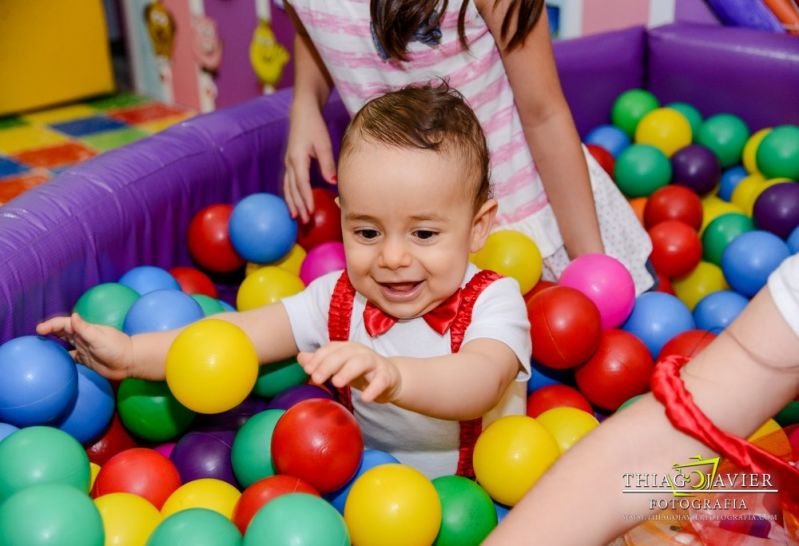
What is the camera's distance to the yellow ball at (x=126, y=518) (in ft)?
3.46

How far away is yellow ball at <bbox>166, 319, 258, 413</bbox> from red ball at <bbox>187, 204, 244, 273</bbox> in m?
0.60

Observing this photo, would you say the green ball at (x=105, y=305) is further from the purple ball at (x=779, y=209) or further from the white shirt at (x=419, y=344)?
the purple ball at (x=779, y=209)

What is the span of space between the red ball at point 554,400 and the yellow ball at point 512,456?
0.63ft

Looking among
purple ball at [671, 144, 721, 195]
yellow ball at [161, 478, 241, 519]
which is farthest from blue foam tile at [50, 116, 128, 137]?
yellow ball at [161, 478, 241, 519]

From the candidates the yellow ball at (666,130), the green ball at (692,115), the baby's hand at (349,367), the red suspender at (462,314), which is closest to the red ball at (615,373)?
the red suspender at (462,314)

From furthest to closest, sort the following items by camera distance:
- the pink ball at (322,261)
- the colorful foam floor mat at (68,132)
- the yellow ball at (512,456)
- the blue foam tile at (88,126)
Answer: the blue foam tile at (88,126) → the colorful foam floor mat at (68,132) → the pink ball at (322,261) → the yellow ball at (512,456)

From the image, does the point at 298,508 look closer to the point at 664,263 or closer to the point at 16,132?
the point at 664,263

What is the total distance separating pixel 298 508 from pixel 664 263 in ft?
3.69

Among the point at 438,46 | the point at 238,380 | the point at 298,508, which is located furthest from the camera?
the point at 438,46

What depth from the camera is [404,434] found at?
1.26 m

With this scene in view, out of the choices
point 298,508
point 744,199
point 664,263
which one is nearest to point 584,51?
point 744,199

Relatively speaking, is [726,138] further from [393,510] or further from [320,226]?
[393,510]

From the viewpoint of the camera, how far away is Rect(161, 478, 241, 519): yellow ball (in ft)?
3.76

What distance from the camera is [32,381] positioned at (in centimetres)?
119
